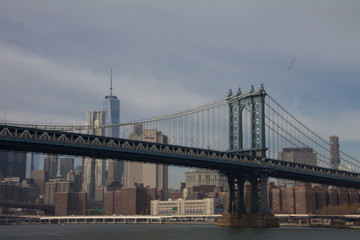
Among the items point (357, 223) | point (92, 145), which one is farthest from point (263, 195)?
point (357, 223)

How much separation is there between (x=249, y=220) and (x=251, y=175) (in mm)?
9728

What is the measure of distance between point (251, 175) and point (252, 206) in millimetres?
6702

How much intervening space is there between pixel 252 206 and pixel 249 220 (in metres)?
3.09

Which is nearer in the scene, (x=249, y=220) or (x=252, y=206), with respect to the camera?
(x=249, y=220)

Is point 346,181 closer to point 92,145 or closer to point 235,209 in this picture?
point 235,209

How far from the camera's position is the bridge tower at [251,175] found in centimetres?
11319

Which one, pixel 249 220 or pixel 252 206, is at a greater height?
pixel 252 206

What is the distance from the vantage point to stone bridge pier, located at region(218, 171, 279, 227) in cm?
11244

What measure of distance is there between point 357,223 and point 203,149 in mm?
71523

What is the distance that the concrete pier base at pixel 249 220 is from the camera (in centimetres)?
11150

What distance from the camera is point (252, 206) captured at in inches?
4542

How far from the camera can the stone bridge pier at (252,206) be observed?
11244cm

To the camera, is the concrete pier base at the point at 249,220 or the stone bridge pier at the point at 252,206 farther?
the stone bridge pier at the point at 252,206

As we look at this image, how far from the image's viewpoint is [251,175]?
118000mm
